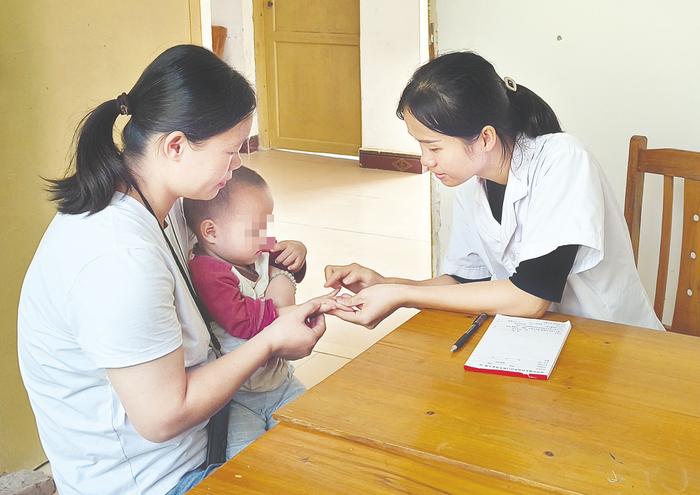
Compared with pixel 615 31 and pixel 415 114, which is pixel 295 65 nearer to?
pixel 615 31

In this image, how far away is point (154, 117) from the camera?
53.4 inches

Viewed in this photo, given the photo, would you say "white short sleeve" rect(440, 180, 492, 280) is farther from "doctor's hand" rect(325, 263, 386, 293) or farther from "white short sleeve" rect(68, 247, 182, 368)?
"white short sleeve" rect(68, 247, 182, 368)

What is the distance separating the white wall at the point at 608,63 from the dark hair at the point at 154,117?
4.81 feet

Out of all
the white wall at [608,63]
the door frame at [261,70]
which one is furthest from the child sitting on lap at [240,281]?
the door frame at [261,70]

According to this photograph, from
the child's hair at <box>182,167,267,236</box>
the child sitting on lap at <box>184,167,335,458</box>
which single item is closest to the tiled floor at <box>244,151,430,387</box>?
the child sitting on lap at <box>184,167,335,458</box>

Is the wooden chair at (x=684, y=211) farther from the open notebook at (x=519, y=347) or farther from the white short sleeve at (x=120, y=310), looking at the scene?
the white short sleeve at (x=120, y=310)

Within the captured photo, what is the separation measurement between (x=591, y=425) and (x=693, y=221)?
36.0 inches

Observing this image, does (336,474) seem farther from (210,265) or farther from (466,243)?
(466,243)

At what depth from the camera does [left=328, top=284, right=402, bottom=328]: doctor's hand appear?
5.57ft

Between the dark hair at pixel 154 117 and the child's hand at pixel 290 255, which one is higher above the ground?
the dark hair at pixel 154 117

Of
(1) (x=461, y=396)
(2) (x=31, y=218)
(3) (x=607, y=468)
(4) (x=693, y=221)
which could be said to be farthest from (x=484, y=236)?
(2) (x=31, y=218)

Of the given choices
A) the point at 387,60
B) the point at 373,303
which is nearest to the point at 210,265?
the point at 373,303

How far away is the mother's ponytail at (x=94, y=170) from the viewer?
1.35 meters

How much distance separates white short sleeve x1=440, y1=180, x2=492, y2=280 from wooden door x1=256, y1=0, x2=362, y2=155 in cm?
446
